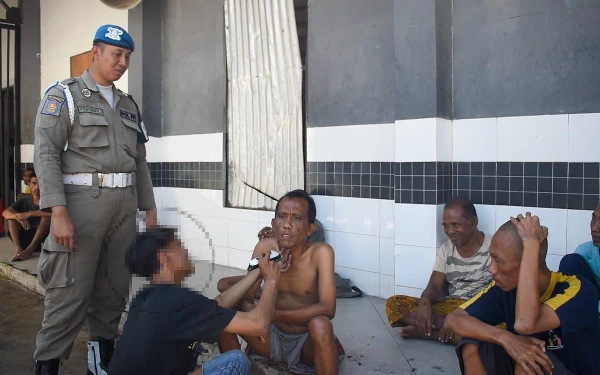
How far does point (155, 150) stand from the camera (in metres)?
6.33

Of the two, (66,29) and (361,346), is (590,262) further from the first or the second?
(66,29)

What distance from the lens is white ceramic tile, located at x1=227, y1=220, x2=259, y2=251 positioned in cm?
539

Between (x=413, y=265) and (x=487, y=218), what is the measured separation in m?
0.66

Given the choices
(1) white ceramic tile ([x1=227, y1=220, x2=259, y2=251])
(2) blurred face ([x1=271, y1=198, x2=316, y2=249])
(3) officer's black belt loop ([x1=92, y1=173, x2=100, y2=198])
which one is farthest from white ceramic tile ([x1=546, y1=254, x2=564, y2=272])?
(3) officer's black belt loop ([x1=92, y1=173, x2=100, y2=198])

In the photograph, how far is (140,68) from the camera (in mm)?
6109

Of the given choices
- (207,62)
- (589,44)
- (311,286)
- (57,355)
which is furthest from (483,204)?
(207,62)

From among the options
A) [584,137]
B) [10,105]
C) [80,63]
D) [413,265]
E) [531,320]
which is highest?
[80,63]

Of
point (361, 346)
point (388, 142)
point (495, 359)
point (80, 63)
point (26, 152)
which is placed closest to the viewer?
point (495, 359)

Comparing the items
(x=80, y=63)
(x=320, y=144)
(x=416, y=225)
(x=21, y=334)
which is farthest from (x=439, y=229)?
(x=80, y=63)

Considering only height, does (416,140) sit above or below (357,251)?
above

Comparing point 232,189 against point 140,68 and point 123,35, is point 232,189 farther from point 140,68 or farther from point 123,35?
point 123,35

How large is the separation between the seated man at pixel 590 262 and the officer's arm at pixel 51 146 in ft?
9.04

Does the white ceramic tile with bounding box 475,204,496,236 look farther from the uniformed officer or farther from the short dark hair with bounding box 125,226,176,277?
the short dark hair with bounding box 125,226,176,277

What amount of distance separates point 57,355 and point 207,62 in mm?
3833
